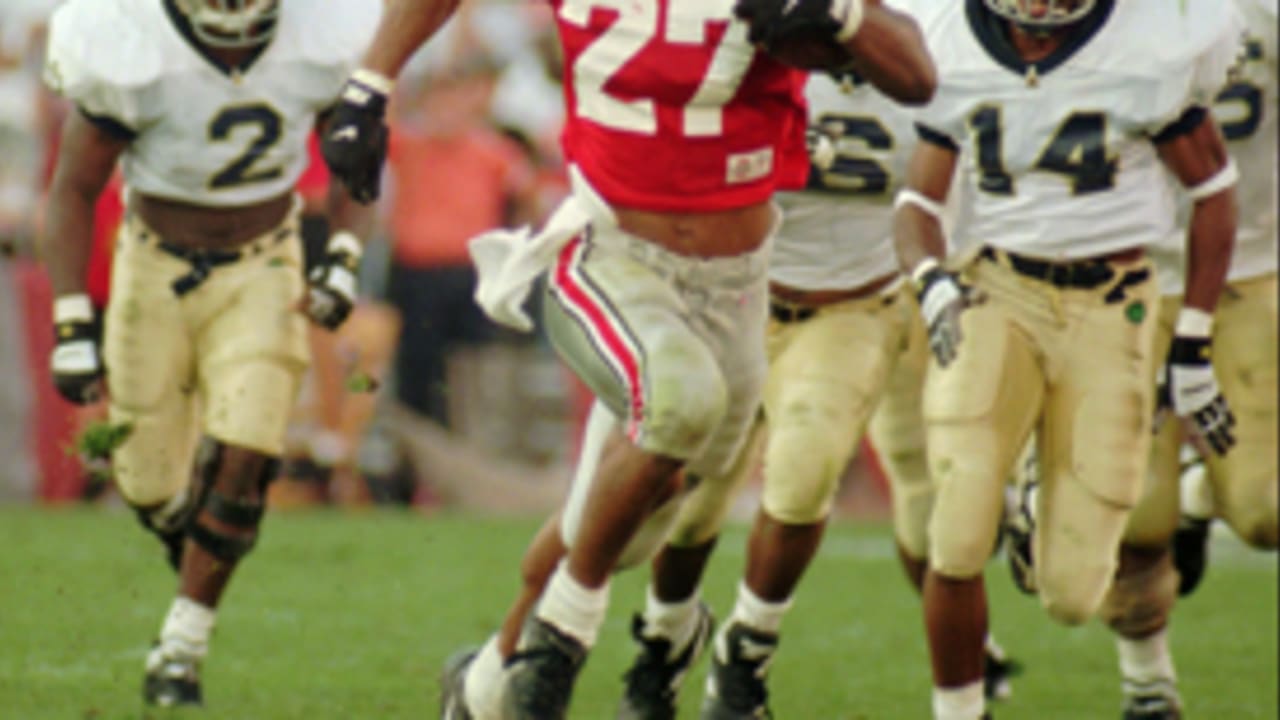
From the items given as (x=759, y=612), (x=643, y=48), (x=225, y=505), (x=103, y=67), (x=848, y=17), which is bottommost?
(x=759, y=612)

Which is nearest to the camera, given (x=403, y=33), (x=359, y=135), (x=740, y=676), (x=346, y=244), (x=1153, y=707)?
(x=359, y=135)

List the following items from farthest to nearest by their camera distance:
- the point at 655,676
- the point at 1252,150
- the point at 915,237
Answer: the point at 1252,150, the point at 655,676, the point at 915,237

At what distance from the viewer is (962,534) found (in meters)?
4.83

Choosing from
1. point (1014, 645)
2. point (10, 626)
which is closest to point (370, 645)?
point (10, 626)

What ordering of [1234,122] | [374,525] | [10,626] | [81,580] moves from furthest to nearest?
[374,525] < [81,580] < [10,626] < [1234,122]

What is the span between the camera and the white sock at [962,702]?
4.89 m

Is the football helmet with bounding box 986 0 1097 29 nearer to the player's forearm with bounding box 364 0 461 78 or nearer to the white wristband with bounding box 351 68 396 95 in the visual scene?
the player's forearm with bounding box 364 0 461 78

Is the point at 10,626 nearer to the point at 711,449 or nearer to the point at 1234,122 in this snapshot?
the point at 711,449

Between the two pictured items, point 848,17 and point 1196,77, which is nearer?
point 848,17

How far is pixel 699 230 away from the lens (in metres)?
4.45

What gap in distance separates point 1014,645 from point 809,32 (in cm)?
371

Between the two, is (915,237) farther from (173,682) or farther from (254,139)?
(173,682)

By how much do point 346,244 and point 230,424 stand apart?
1.94 ft

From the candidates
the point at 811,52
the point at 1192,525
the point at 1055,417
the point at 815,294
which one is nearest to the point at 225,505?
the point at 815,294
